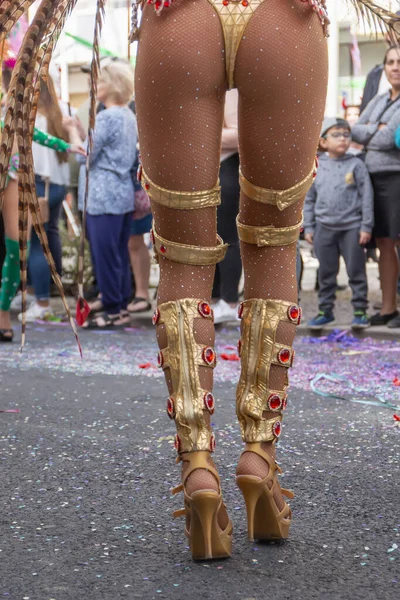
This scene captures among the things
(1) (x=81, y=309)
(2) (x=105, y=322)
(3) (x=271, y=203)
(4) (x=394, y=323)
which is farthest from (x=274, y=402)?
(2) (x=105, y=322)

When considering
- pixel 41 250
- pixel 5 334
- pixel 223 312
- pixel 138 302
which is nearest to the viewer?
pixel 5 334

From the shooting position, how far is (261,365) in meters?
2.07

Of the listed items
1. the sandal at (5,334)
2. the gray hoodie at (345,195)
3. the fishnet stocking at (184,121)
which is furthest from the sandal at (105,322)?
the fishnet stocking at (184,121)

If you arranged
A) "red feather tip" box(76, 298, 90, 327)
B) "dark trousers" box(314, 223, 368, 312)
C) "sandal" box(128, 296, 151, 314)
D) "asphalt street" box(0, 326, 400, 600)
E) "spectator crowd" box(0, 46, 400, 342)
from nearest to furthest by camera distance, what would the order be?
1. "asphalt street" box(0, 326, 400, 600)
2. "red feather tip" box(76, 298, 90, 327)
3. "spectator crowd" box(0, 46, 400, 342)
4. "dark trousers" box(314, 223, 368, 312)
5. "sandal" box(128, 296, 151, 314)

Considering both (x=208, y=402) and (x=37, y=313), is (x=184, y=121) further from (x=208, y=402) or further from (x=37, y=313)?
(x=37, y=313)

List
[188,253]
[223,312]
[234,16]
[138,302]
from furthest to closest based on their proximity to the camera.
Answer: [138,302] < [223,312] < [188,253] < [234,16]

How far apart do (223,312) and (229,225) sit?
587 millimetres

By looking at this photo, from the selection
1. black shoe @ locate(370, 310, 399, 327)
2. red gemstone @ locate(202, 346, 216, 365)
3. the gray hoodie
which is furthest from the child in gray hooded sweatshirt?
red gemstone @ locate(202, 346, 216, 365)

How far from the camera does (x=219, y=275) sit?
6770 millimetres

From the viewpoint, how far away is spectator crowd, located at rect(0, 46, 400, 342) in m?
6.29

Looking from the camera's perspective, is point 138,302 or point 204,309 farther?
point 138,302

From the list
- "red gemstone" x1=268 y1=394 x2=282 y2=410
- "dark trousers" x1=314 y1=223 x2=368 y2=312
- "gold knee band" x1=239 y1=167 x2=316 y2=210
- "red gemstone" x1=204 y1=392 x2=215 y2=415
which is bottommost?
"dark trousers" x1=314 y1=223 x2=368 y2=312

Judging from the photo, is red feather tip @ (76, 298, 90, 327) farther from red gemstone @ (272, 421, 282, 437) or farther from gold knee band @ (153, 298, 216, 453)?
red gemstone @ (272, 421, 282, 437)

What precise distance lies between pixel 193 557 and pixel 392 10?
1286 mm
